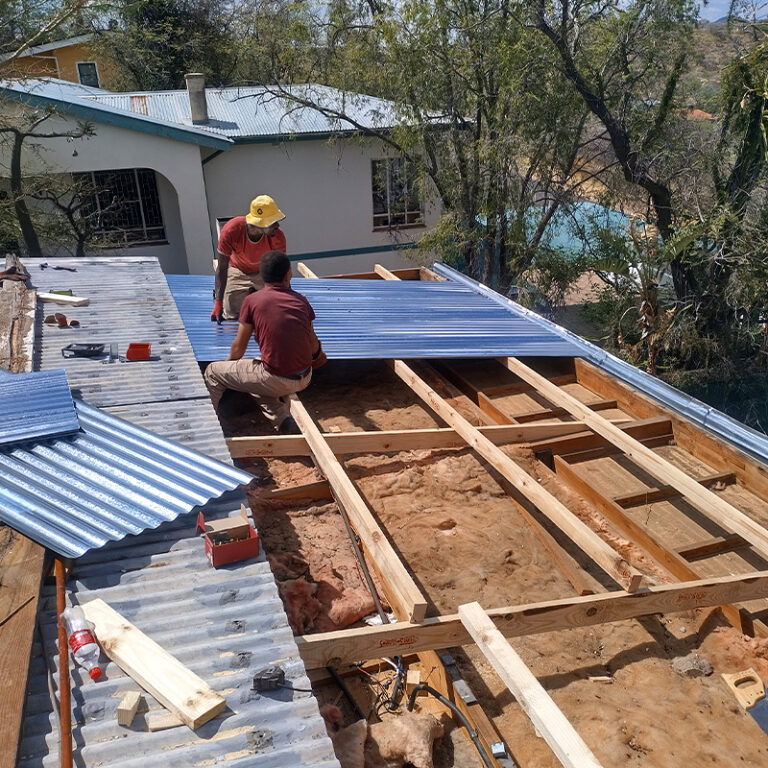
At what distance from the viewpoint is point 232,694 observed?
2809 mm

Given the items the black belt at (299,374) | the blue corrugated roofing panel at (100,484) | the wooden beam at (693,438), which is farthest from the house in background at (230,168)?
the blue corrugated roofing panel at (100,484)

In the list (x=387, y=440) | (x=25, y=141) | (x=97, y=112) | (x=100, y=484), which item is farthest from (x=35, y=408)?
(x=25, y=141)

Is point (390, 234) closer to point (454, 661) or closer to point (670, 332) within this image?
point (670, 332)

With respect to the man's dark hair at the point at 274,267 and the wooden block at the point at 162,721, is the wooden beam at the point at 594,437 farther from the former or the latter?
the wooden block at the point at 162,721

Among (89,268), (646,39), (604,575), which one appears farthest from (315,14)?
(604,575)

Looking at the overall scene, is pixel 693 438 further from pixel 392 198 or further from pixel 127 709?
pixel 392 198

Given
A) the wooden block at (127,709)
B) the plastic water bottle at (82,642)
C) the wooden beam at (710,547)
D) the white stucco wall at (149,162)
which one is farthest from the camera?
the white stucco wall at (149,162)

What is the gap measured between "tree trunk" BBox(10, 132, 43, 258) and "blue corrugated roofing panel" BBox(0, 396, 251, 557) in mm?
10820

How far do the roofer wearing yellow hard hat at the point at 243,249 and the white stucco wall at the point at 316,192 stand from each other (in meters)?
8.35

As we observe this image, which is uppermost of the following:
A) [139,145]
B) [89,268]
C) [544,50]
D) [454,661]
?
[544,50]

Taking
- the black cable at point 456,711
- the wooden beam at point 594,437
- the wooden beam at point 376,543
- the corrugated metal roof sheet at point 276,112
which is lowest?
the black cable at point 456,711

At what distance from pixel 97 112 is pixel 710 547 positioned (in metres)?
13.5

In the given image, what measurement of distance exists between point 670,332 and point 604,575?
790 cm

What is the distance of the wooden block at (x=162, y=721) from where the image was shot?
2.63m
